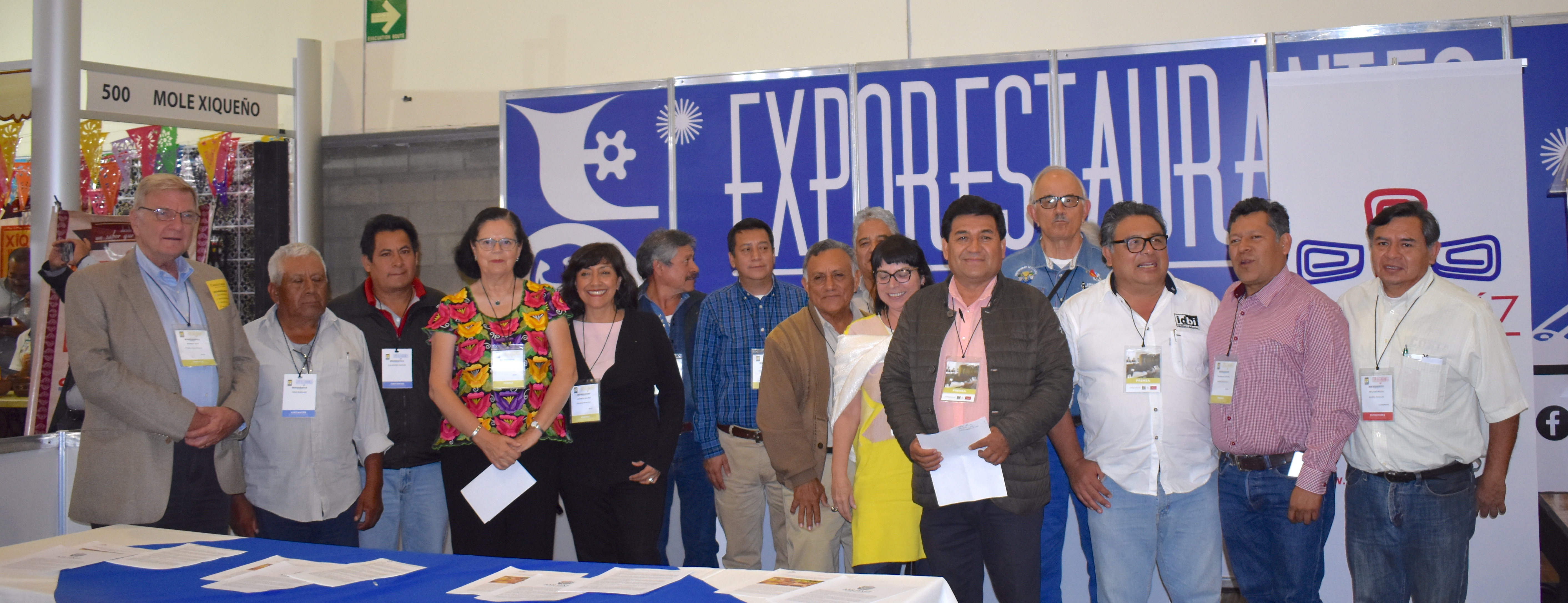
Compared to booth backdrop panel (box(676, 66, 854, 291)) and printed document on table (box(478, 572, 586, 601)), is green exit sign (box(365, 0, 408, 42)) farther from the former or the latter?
printed document on table (box(478, 572, 586, 601))

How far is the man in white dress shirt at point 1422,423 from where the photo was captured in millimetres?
2625

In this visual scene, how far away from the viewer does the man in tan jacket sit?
295 centimetres

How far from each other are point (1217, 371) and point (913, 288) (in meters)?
0.91

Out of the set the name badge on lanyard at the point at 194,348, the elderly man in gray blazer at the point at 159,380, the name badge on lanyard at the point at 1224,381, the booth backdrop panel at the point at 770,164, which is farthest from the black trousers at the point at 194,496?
the name badge on lanyard at the point at 1224,381

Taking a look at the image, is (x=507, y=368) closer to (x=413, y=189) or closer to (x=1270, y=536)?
(x=1270, y=536)

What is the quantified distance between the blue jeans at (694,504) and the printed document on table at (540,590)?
1.56m

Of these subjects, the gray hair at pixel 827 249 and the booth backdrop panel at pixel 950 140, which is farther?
the booth backdrop panel at pixel 950 140

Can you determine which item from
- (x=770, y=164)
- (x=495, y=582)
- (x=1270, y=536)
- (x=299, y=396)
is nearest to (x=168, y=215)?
(x=299, y=396)

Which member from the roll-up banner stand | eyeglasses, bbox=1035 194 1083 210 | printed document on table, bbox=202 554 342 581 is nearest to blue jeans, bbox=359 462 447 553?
printed document on table, bbox=202 554 342 581

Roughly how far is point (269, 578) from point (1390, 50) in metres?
4.55

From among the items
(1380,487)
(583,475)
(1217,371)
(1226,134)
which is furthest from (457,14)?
(1380,487)

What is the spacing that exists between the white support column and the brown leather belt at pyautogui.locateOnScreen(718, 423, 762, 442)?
437 cm

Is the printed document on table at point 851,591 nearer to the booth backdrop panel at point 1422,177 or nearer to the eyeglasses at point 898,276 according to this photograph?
the eyeglasses at point 898,276

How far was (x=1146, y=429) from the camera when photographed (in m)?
2.62
